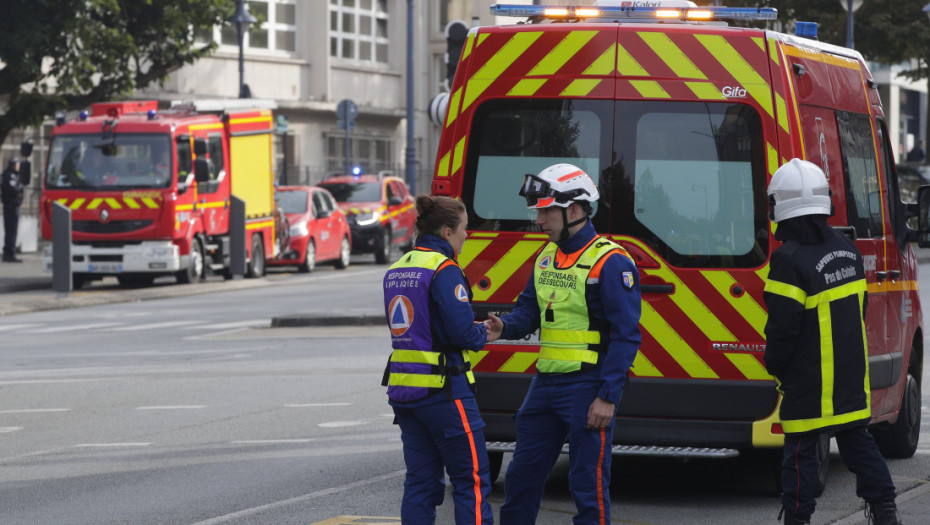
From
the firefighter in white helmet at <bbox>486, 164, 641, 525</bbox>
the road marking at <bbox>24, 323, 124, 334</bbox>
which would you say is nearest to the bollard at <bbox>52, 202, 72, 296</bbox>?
the road marking at <bbox>24, 323, 124, 334</bbox>

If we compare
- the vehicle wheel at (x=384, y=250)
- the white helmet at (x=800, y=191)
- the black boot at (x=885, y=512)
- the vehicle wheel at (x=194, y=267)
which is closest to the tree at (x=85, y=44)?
the vehicle wheel at (x=194, y=267)

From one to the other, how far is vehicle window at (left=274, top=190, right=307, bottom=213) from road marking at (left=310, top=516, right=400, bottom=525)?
22.2 metres

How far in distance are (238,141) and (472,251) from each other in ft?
65.3

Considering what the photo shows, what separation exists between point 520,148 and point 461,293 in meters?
2.15

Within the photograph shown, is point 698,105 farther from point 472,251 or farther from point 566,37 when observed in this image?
point 472,251

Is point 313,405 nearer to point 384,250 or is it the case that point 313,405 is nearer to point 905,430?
point 905,430

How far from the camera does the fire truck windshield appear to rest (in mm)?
25094

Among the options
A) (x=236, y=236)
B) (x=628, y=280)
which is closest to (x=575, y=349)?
(x=628, y=280)

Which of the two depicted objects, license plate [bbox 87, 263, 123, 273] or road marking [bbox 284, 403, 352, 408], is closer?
road marking [bbox 284, 403, 352, 408]

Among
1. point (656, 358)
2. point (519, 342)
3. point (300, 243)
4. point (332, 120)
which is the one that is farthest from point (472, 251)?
point (332, 120)

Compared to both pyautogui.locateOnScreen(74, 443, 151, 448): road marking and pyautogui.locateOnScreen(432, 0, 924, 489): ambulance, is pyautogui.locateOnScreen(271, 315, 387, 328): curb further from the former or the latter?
pyautogui.locateOnScreen(432, 0, 924, 489): ambulance

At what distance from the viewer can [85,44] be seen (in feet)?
95.9

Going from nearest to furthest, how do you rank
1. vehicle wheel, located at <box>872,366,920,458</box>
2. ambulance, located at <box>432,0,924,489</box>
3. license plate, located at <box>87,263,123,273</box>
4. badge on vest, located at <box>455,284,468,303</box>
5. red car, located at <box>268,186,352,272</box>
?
badge on vest, located at <box>455,284,468,303</box>
ambulance, located at <box>432,0,924,489</box>
vehicle wheel, located at <box>872,366,920,458</box>
license plate, located at <box>87,263,123,273</box>
red car, located at <box>268,186,352,272</box>

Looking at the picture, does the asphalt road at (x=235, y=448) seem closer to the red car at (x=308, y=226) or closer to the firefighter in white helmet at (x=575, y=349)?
the firefighter in white helmet at (x=575, y=349)
